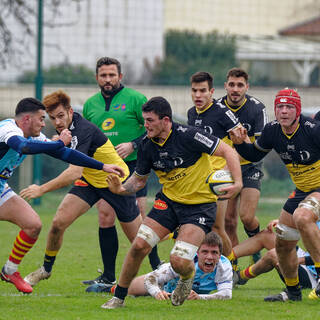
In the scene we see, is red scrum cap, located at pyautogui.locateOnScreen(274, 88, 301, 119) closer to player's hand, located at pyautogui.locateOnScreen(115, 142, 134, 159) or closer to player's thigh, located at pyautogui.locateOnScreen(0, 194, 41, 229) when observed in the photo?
player's hand, located at pyautogui.locateOnScreen(115, 142, 134, 159)

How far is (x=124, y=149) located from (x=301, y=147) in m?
2.42

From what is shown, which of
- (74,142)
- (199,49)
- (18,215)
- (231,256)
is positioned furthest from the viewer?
(199,49)

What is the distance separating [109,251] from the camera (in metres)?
9.50

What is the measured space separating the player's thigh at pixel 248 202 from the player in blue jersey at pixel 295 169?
207 centimetres

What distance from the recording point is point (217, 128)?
9.66m

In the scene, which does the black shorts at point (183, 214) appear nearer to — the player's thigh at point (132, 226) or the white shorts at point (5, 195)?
the player's thigh at point (132, 226)

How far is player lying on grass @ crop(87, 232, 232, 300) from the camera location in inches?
331

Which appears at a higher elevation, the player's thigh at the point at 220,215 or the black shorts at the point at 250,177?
the black shorts at the point at 250,177

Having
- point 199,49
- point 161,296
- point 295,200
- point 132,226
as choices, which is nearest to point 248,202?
point 132,226

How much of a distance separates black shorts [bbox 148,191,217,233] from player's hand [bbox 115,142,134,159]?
6.06ft

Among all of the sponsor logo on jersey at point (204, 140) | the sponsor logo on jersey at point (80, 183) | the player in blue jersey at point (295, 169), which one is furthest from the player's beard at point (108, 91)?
the sponsor logo on jersey at point (204, 140)

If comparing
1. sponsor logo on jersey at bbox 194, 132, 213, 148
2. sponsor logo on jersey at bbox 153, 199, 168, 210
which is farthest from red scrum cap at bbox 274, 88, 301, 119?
sponsor logo on jersey at bbox 153, 199, 168, 210

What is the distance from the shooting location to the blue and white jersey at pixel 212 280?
27.8 feet

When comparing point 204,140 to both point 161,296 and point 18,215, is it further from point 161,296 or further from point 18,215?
point 18,215
